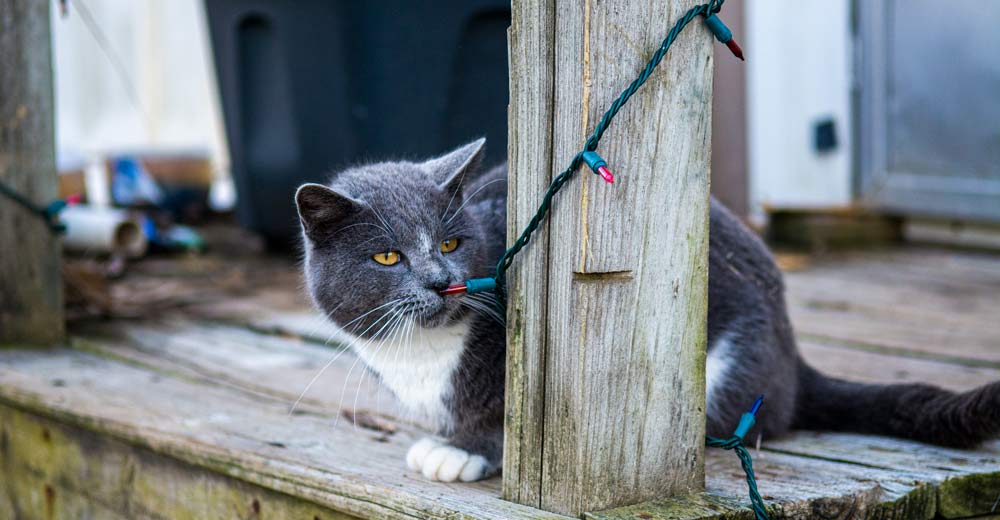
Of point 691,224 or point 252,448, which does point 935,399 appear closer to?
point 691,224

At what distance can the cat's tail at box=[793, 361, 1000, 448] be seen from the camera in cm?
183

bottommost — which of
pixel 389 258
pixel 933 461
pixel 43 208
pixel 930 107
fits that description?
pixel 933 461

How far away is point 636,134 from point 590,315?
10.4 inches

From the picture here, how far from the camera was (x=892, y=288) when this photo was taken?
142 inches

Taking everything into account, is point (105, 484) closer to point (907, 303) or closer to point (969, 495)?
point (969, 495)

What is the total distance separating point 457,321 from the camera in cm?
183

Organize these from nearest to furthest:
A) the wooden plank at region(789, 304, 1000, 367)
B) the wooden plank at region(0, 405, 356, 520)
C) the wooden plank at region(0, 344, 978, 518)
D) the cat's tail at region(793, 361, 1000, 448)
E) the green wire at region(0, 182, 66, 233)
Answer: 1. the wooden plank at region(0, 344, 978, 518)
2. the cat's tail at region(793, 361, 1000, 448)
3. the wooden plank at region(0, 405, 356, 520)
4. the wooden plank at region(789, 304, 1000, 367)
5. the green wire at region(0, 182, 66, 233)

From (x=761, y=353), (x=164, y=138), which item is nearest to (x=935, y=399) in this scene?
(x=761, y=353)

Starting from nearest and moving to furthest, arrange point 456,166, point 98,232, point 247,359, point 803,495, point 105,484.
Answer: point 803,495
point 456,166
point 105,484
point 247,359
point 98,232

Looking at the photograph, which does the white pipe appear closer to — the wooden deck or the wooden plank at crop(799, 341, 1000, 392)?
the wooden deck

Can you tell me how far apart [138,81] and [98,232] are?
11.8 feet

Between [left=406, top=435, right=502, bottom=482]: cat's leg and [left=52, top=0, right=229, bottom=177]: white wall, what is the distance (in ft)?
19.6

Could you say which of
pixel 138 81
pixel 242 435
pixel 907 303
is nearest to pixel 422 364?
pixel 242 435

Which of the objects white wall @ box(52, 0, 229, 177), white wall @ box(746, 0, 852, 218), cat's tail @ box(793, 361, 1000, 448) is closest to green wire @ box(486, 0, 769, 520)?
cat's tail @ box(793, 361, 1000, 448)
